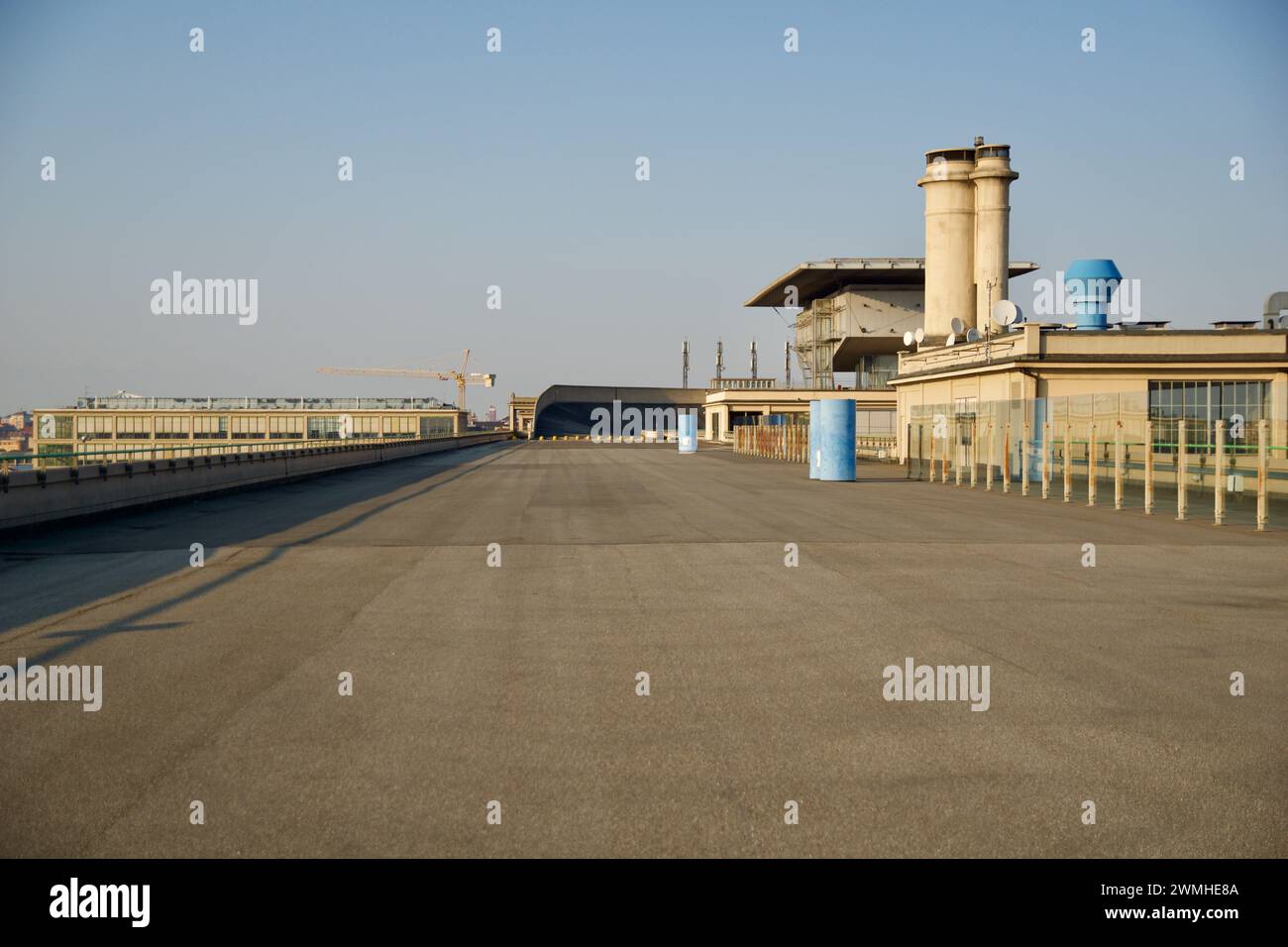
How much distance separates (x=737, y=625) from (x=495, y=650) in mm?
2430

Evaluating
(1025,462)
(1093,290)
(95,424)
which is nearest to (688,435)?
(1093,290)

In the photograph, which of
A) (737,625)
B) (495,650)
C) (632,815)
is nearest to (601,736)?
(632,815)

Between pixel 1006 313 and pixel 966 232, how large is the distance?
12.8 m

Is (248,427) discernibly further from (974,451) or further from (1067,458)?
(1067,458)

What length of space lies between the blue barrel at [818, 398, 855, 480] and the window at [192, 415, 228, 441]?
92.1 metres

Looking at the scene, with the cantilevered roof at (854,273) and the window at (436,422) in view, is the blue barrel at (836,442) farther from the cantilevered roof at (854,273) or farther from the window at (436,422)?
the window at (436,422)

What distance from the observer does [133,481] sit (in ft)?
74.5

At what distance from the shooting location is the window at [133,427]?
3802 inches

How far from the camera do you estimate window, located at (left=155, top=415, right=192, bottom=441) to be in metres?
109

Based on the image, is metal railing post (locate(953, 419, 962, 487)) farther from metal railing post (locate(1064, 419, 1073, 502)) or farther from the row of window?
the row of window

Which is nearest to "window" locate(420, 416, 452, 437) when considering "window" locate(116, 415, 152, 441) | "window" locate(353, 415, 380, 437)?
"window" locate(353, 415, 380, 437)

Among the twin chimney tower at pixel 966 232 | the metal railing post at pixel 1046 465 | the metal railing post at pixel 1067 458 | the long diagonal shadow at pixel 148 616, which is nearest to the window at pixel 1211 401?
the metal railing post at pixel 1067 458

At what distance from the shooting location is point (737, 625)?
32.5 feet
